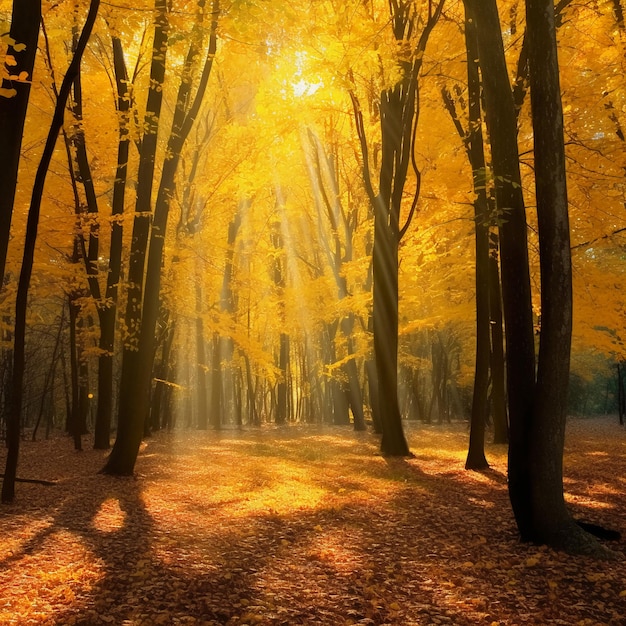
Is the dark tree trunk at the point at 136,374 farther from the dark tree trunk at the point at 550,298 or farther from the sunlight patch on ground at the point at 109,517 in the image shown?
the dark tree trunk at the point at 550,298

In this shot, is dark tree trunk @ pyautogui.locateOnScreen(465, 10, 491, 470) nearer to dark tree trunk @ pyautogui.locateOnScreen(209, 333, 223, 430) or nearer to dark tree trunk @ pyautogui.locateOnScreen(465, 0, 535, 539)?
dark tree trunk @ pyautogui.locateOnScreen(465, 0, 535, 539)

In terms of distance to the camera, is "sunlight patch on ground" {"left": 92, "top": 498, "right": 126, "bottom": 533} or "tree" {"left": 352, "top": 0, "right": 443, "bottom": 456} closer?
"sunlight patch on ground" {"left": 92, "top": 498, "right": 126, "bottom": 533}

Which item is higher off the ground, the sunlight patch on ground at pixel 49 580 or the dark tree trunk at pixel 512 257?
the dark tree trunk at pixel 512 257

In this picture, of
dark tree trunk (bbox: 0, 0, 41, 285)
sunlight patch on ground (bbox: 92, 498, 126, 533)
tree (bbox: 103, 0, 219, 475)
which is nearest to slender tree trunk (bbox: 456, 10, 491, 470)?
tree (bbox: 103, 0, 219, 475)

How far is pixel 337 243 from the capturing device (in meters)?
20.1

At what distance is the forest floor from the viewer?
4.09 meters

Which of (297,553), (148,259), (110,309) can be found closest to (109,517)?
(297,553)

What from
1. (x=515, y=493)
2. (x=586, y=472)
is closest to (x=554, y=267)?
(x=515, y=493)

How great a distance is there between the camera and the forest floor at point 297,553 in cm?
409

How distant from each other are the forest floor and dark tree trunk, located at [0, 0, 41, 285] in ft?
9.31

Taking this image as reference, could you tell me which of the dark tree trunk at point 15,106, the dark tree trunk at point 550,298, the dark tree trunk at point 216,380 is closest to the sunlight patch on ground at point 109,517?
the dark tree trunk at point 15,106

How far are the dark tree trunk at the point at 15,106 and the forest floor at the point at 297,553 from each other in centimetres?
284

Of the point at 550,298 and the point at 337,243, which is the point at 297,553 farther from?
the point at 337,243

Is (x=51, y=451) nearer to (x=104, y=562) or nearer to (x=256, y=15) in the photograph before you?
(x=104, y=562)
